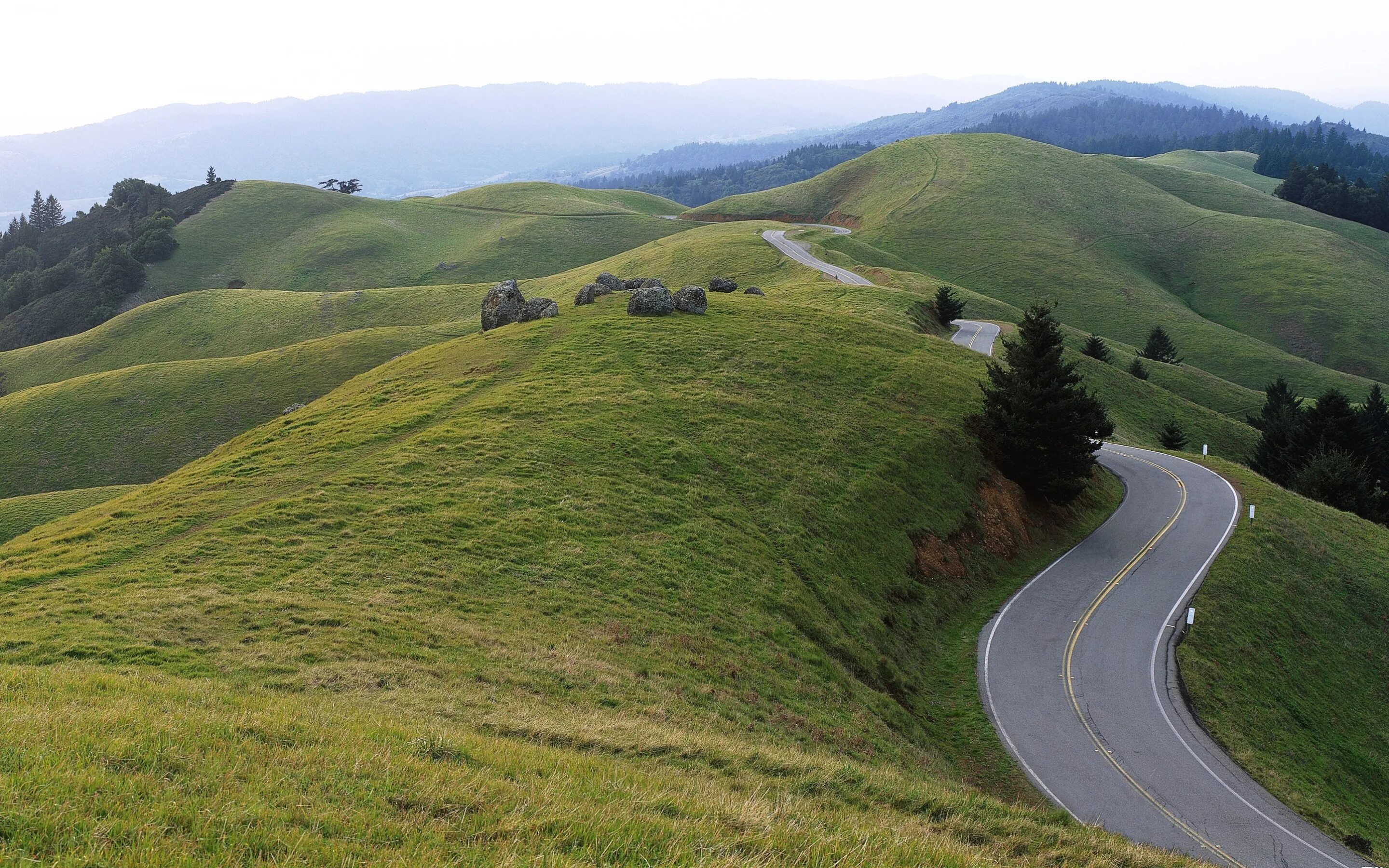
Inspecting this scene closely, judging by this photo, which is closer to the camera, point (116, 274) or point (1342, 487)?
point (1342, 487)

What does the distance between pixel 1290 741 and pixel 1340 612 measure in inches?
542

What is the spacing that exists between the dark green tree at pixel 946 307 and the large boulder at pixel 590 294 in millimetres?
38982

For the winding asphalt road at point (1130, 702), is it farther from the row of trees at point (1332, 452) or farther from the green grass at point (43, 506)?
the green grass at point (43, 506)

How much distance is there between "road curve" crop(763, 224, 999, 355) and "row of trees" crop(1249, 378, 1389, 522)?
2428 centimetres

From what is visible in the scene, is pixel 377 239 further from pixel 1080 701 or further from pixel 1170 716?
pixel 1170 716

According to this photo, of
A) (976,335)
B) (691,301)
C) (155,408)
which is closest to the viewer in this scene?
(691,301)

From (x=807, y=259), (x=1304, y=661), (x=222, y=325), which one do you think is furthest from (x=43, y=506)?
(x=807, y=259)

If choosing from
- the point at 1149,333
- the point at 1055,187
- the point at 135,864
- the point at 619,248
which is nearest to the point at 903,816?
the point at 135,864

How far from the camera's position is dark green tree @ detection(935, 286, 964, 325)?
261ft

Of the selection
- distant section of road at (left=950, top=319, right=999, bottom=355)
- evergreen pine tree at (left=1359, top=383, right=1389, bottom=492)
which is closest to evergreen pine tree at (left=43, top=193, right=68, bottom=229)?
distant section of road at (left=950, top=319, right=999, bottom=355)

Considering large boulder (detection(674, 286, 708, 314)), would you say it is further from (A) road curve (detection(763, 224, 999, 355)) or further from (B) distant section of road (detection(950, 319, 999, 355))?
(B) distant section of road (detection(950, 319, 999, 355))

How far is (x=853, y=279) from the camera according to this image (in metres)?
94.2

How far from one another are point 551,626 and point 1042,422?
3171 cm

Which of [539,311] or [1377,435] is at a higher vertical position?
[539,311]
